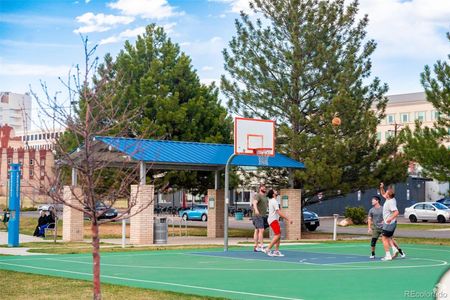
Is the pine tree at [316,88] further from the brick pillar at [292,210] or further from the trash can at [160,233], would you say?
the trash can at [160,233]

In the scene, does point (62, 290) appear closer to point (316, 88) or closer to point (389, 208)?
point (389, 208)

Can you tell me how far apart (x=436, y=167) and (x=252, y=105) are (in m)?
10.1

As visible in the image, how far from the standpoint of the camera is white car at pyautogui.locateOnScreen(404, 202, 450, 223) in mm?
60844

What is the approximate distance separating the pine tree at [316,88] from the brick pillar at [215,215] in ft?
13.2

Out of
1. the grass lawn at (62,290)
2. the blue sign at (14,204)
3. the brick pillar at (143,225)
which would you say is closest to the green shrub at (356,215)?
the brick pillar at (143,225)

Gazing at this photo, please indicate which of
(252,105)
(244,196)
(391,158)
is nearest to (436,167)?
(391,158)

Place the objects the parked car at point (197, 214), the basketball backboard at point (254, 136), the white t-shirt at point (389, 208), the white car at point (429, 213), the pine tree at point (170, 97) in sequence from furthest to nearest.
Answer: the parked car at point (197, 214)
the white car at point (429, 213)
the pine tree at point (170, 97)
the basketball backboard at point (254, 136)
the white t-shirt at point (389, 208)

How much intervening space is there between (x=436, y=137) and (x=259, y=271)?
61.8ft

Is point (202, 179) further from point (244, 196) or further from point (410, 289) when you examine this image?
point (244, 196)

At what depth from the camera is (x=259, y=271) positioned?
61.2ft

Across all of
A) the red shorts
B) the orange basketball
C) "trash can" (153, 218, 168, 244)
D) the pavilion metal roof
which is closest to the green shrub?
the pavilion metal roof

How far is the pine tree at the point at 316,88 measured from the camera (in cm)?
3884

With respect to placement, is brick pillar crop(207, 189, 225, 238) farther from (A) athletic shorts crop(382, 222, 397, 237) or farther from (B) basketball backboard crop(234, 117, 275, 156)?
(A) athletic shorts crop(382, 222, 397, 237)

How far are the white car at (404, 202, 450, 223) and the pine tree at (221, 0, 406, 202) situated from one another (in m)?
22.2
